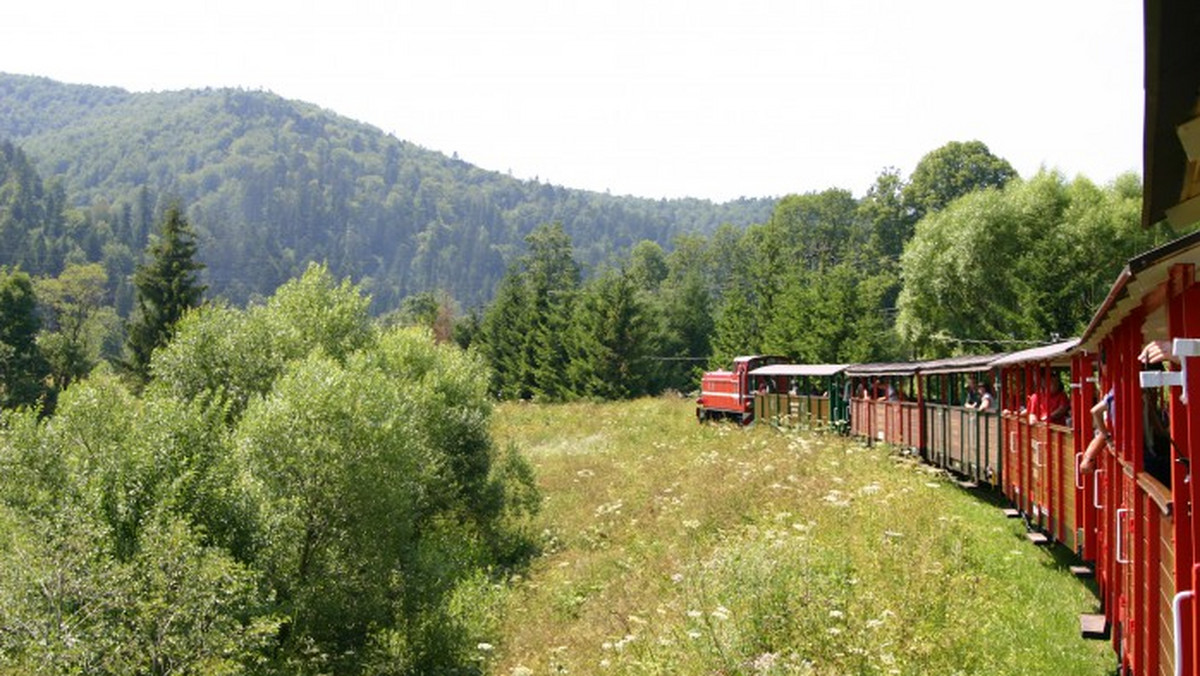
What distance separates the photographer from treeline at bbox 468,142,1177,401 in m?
43.4

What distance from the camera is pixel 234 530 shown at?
19.0 meters

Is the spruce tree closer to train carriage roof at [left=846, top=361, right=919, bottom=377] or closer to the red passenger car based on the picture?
train carriage roof at [left=846, top=361, right=919, bottom=377]

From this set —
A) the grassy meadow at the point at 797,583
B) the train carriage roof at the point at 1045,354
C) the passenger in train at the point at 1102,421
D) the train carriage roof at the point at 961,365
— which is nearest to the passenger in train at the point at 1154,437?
the passenger in train at the point at 1102,421

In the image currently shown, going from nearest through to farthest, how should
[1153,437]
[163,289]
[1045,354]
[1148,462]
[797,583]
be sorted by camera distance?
[1148,462] < [1153,437] < [797,583] < [1045,354] < [163,289]

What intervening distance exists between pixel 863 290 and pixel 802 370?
23031mm

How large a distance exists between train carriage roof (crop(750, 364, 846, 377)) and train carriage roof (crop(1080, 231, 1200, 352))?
950 inches

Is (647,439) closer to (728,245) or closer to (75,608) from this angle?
(75,608)

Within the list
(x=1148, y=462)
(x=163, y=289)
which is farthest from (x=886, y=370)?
(x=163, y=289)

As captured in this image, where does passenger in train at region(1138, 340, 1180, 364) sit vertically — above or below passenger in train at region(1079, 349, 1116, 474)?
above

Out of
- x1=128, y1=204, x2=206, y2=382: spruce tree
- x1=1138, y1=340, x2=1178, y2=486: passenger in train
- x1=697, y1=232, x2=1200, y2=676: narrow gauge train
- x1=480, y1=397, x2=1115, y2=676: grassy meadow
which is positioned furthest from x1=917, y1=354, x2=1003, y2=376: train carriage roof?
x1=128, y1=204, x2=206, y2=382: spruce tree

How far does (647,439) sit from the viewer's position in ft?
143

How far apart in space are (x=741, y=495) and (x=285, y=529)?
9.13 m

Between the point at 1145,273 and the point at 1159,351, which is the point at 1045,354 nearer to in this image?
the point at 1145,273

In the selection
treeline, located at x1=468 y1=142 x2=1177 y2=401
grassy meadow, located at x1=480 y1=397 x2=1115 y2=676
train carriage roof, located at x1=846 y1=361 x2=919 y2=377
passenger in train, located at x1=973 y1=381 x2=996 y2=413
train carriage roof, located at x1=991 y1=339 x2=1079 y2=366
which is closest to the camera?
grassy meadow, located at x1=480 y1=397 x2=1115 y2=676
